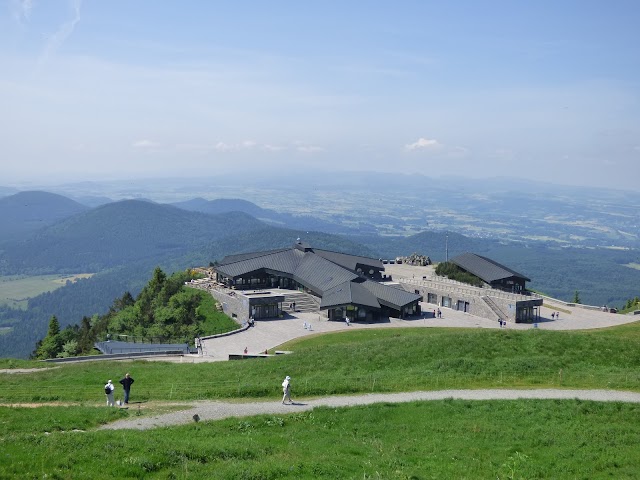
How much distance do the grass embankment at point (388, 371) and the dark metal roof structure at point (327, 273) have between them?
22.5 metres

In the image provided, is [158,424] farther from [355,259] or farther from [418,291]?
→ [355,259]

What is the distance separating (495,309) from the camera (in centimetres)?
6253

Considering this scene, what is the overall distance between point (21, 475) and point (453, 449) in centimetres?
1272

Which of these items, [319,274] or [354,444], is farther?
[319,274]

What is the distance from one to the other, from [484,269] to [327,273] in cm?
2150

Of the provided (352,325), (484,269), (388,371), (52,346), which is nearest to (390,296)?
(352,325)

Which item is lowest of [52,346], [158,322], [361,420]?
[52,346]

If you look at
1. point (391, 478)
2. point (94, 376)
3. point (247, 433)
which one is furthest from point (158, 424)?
point (94, 376)

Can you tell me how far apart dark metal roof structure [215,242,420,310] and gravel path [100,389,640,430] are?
1285 inches

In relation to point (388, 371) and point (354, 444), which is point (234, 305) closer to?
point (388, 371)

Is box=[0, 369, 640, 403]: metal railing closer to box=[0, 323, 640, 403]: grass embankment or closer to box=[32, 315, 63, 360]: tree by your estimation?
box=[0, 323, 640, 403]: grass embankment

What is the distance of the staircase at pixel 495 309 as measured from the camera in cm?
6131

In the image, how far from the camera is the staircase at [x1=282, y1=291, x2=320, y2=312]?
64938 mm

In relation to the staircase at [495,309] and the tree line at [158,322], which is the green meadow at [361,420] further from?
the staircase at [495,309]
